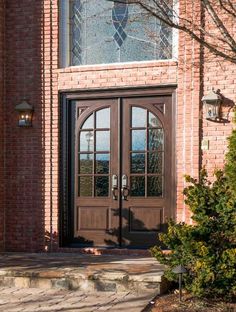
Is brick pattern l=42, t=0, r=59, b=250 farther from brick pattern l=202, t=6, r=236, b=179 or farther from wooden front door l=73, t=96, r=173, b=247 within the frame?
brick pattern l=202, t=6, r=236, b=179

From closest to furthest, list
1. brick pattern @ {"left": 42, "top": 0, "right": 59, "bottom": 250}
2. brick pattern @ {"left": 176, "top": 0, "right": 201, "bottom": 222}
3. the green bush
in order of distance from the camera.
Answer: the green bush
brick pattern @ {"left": 176, "top": 0, "right": 201, "bottom": 222}
brick pattern @ {"left": 42, "top": 0, "right": 59, "bottom": 250}

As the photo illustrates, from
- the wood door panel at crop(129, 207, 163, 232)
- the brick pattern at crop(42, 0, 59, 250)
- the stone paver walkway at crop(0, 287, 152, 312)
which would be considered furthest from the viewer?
the brick pattern at crop(42, 0, 59, 250)

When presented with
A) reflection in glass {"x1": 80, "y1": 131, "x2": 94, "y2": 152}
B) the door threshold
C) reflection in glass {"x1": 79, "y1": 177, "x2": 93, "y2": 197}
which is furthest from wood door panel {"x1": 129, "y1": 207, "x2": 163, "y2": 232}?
reflection in glass {"x1": 80, "y1": 131, "x2": 94, "y2": 152}

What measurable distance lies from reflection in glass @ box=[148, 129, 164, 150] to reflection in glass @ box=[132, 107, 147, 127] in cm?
17

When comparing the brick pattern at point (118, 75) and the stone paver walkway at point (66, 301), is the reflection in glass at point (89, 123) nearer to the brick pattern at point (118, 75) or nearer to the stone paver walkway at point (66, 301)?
the brick pattern at point (118, 75)

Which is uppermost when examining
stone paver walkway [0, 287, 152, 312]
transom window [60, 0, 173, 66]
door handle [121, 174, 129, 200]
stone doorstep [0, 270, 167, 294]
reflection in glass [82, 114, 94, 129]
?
transom window [60, 0, 173, 66]

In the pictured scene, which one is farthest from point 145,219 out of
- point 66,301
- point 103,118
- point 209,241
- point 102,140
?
point 66,301

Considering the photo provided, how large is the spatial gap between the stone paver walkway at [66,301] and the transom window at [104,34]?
3.58 metres

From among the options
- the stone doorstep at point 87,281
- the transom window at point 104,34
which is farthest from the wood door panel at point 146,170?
the stone doorstep at point 87,281

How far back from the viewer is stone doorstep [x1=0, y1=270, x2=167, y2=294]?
5930 mm

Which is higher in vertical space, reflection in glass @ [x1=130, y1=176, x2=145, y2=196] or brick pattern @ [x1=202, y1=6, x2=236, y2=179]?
brick pattern @ [x1=202, y1=6, x2=236, y2=179]

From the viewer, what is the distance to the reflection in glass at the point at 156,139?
7645 mm

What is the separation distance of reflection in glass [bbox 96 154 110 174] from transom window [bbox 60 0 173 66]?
145 cm

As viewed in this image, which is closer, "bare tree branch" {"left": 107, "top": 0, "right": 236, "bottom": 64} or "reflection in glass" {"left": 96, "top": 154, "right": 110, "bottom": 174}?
"bare tree branch" {"left": 107, "top": 0, "right": 236, "bottom": 64}
